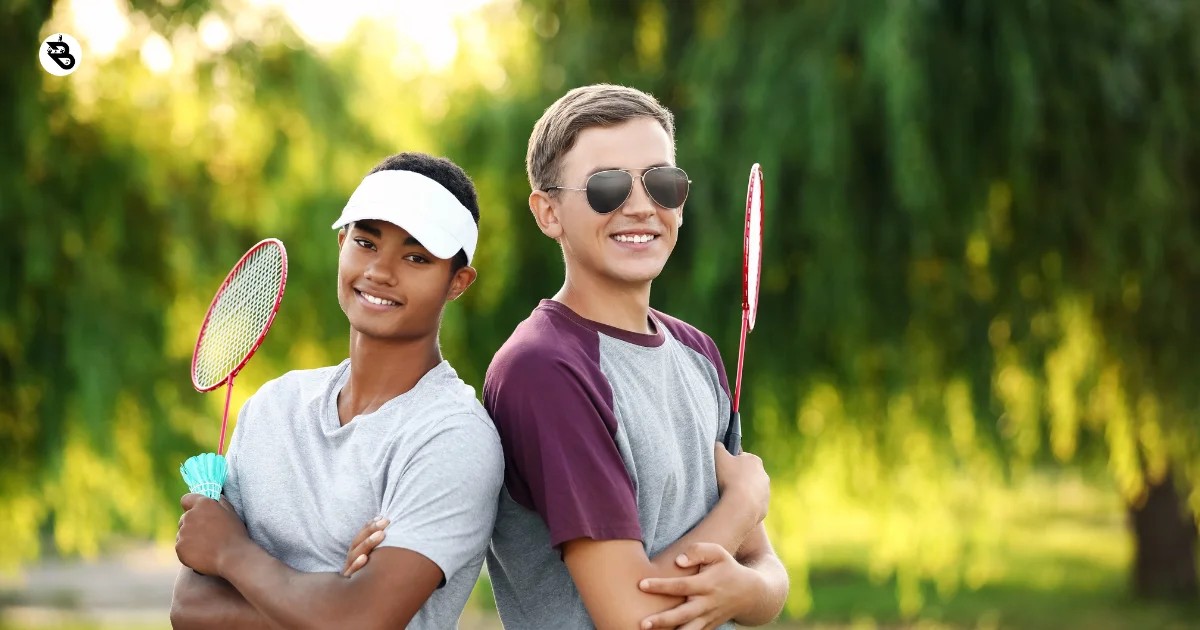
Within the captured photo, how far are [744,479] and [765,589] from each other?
21 centimetres

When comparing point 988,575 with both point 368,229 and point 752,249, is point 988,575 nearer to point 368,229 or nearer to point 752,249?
point 752,249

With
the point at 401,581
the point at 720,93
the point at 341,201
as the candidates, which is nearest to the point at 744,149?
the point at 720,93

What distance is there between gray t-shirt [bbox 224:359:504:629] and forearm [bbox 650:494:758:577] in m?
0.33

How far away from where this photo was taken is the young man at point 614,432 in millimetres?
2131

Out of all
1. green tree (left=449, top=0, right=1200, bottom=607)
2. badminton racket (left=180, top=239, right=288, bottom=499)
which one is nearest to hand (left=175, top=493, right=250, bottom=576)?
badminton racket (left=180, top=239, right=288, bottom=499)

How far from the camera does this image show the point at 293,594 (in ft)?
6.88

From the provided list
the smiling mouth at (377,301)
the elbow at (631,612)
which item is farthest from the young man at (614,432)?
the smiling mouth at (377,301)

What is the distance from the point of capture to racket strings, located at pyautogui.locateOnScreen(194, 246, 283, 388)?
2734 millimetres

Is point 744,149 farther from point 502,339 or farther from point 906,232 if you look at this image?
point 502,339

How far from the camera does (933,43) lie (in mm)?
6438

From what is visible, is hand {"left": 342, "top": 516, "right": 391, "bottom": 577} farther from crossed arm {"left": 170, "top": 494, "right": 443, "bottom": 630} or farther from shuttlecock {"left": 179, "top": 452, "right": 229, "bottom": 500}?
shuttlecock {"left": 179, "top": 452, "right": 229, "bottom": 500}

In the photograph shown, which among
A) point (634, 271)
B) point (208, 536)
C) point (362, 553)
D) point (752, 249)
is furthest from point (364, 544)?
point (752, 249)

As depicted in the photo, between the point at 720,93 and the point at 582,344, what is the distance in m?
4.60

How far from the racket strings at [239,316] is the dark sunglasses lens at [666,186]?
840 mm
